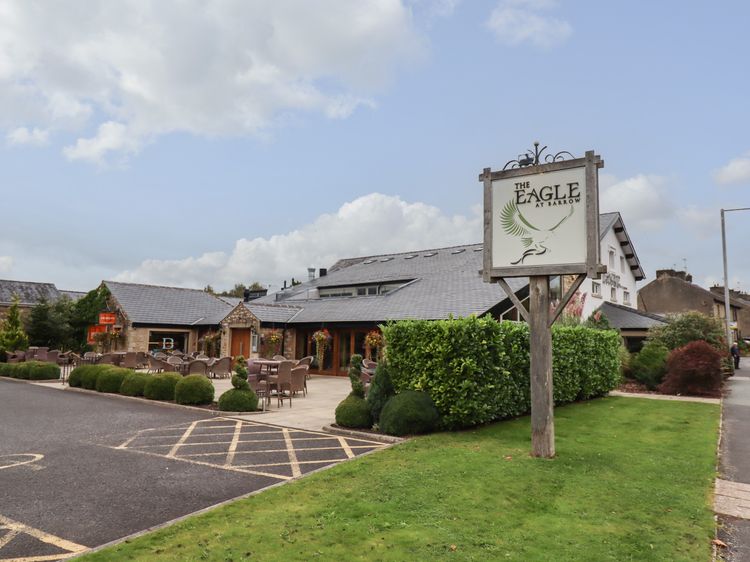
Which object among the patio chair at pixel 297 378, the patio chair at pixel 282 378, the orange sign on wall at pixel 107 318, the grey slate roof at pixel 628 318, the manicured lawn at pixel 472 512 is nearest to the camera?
the manicured lawn at pixel 472 512

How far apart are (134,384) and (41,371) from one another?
8.94 m

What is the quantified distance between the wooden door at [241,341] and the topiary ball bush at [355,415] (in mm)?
17037

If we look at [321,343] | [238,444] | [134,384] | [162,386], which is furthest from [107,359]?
[238,444]

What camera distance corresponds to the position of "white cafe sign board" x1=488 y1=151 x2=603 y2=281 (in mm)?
7684

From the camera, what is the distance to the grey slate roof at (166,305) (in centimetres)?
3077

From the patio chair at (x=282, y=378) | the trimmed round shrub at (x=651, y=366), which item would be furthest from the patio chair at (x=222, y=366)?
the trimmed round shrub at (x=651, y=366)

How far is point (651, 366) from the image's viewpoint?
19.0m

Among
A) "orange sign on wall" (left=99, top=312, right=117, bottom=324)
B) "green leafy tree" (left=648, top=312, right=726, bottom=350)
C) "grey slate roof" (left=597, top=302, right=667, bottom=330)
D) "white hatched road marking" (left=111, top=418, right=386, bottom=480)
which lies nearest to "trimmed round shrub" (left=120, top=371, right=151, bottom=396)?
"white hatched road marking" (left=111, top=418, right=386, bottom=480)

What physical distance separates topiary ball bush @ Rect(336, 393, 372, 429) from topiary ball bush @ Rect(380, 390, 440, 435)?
1.71 feet

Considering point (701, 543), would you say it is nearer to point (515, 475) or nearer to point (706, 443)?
point (515, 475)

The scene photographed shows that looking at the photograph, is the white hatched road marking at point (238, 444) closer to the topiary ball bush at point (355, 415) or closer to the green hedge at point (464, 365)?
the topiary ball bush at point (355, 415)

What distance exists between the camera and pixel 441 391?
9703 millimetres

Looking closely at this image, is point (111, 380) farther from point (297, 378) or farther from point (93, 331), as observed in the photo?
point (93, 331)

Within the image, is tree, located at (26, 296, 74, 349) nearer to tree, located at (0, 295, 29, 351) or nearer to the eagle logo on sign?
tree, located at (0, 295, 29, 351)
